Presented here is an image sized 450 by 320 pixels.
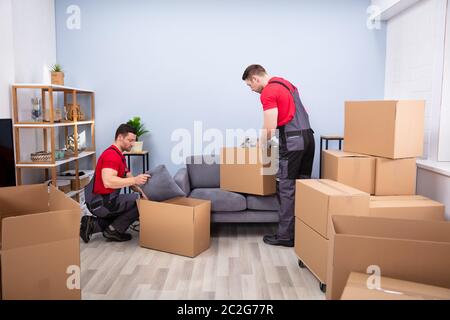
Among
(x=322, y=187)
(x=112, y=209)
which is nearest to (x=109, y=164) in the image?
(x=112, y=209)

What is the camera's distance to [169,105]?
453 centimetres

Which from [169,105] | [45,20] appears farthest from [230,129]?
[45,20]

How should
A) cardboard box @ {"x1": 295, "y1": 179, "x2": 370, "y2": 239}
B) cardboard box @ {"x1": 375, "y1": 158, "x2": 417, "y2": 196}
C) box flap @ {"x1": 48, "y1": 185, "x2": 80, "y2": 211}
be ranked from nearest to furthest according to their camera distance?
box flap @ {"x1": 48, "y1": 185, "x2": 80, "y2": 211}
cardboard box @ {"x1": 295, "y1": 179, "x2": 370, "y2": 239}
cardboard box @ {"x1": 375, "y1": 158, "x2": 417, "y2": 196}

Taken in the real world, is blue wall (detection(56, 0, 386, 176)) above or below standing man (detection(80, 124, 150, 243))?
above

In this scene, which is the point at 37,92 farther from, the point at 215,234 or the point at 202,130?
the point at 215,234

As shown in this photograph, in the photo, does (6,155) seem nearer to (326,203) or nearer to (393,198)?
(326,203)

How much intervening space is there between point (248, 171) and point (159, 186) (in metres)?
0.81

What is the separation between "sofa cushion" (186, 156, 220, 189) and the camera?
4164 mm

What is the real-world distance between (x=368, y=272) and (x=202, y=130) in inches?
126

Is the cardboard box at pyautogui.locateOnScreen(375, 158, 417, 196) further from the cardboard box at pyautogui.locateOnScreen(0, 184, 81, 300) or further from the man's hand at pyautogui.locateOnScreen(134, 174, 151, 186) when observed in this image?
the cardboard box at pyautogui.locateOnScreen(0, 184, 81, 300)

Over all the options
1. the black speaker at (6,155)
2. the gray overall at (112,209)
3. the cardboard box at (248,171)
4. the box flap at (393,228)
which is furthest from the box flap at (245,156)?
the box flap at (393,228)

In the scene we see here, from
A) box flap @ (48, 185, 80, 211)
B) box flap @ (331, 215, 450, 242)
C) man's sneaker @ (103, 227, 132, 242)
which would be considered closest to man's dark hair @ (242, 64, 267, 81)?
man's sneaker @ (103, 227, 132, 242)

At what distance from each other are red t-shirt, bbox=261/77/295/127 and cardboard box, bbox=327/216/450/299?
177 cm
